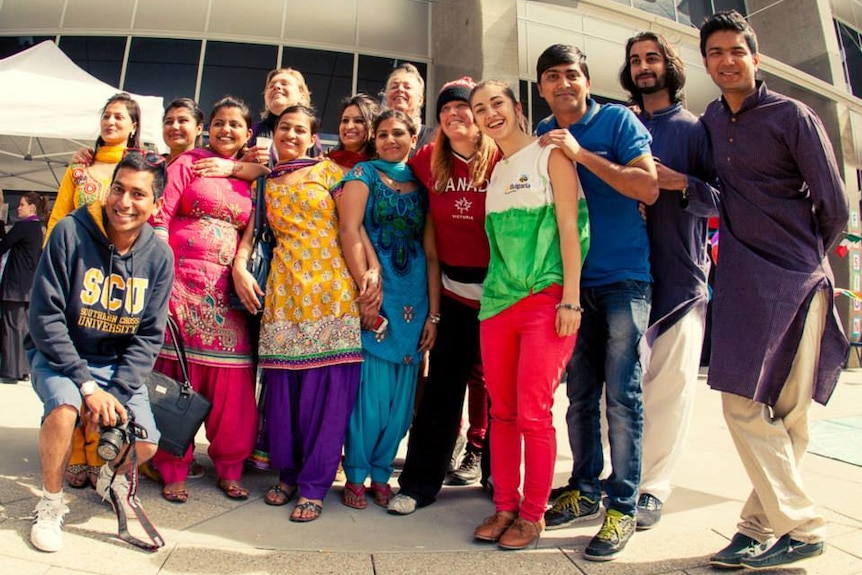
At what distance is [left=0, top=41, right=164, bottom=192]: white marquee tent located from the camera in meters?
6.66

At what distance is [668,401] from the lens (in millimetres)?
2916

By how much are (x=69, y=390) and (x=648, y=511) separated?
2.45 m

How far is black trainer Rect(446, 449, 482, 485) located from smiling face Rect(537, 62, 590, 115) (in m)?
1.92

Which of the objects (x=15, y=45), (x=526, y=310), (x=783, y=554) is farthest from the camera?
(x=15, y=45)

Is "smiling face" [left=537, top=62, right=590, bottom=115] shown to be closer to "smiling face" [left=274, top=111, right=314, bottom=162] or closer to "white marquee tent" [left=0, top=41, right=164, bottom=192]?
"smiling face" [left=274, top=111, right=314, bottom=162]

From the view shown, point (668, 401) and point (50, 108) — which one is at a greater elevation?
point (50, 108)

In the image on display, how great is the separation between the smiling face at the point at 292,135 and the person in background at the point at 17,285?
4.62 m

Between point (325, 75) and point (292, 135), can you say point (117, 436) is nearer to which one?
point (292, 135)

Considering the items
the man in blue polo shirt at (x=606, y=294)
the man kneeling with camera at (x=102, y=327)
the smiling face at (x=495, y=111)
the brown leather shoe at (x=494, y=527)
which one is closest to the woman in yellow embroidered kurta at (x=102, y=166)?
the man kneeling with camera at (x=102, y=327)

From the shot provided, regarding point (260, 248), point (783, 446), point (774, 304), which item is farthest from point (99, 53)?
point (783, 446)

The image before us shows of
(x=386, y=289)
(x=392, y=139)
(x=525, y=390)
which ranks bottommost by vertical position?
(x=525, y=390)

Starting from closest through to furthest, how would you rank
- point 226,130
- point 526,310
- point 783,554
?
point 783,554, point 526,310, point 226,130

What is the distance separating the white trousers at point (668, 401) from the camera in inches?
113

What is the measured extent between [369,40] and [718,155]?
913cm
